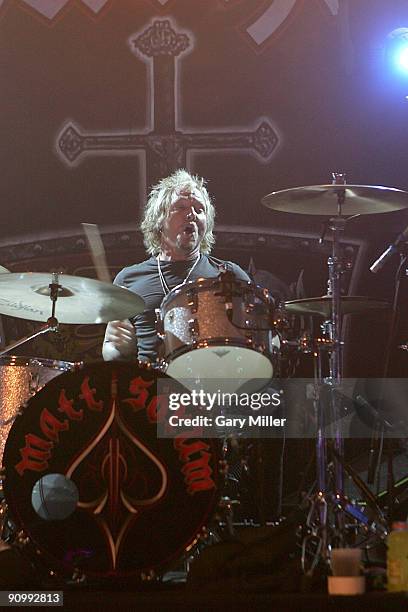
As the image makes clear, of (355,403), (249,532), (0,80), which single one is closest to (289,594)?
(249,532)

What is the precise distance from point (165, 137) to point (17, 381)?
1.40 metres

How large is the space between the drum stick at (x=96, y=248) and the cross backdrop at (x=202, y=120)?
0.12 ft

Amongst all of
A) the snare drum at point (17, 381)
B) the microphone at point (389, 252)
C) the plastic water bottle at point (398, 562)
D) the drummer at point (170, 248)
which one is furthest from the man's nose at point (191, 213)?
the plastic water bottle at point (398, 562)

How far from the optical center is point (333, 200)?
3.57m

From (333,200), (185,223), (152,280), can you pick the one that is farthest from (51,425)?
(333,200)

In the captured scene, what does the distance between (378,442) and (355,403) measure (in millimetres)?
200

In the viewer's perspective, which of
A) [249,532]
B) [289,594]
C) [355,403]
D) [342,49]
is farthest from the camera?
[342,49]

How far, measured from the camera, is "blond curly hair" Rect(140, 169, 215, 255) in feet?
12.6

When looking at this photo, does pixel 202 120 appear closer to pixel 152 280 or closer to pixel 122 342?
pixel 152 280

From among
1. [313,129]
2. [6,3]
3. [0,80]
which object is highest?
[6,3]

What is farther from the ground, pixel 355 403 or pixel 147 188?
pixel 147 188

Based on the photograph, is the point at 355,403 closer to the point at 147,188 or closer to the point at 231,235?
the point at 231,235

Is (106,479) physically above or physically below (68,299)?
below

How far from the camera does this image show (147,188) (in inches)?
155
